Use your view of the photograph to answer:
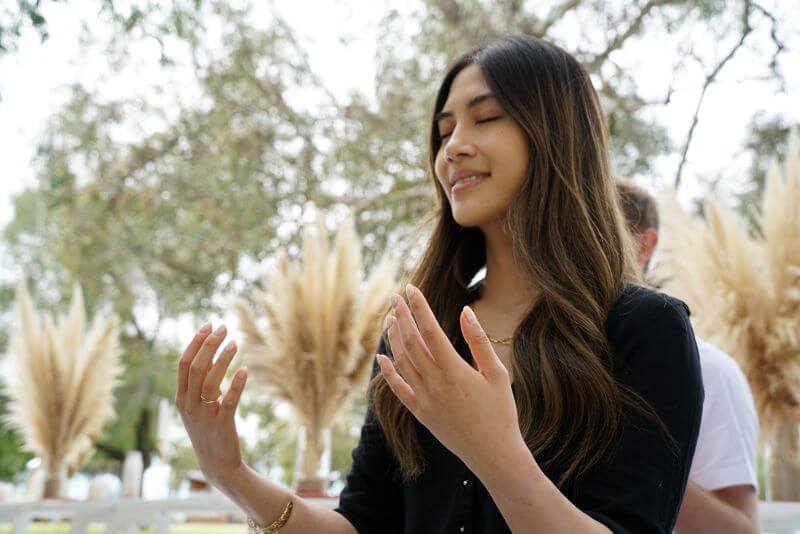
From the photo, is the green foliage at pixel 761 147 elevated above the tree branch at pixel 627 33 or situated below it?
below

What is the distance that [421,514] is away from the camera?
4.60ft

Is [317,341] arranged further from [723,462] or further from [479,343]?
[479,343]

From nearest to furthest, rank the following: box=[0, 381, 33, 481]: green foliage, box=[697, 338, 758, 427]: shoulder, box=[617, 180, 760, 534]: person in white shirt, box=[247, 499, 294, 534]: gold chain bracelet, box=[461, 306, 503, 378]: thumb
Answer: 1. box=[461, 306, 503, 378]: thumb
2. box=[247, 499, 294, 534]: gold chain bracelet
3. box=[617, 180, 760, 534]: person in white shirt
4. box=[697, 338, 758, 427]: shoulder
5. box=[0, 381, 33, 481]: green foliage

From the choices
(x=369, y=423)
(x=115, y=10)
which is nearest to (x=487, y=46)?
(x=369, y=423)

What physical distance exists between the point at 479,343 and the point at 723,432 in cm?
117

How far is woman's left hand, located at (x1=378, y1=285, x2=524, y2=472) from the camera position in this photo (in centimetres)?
98

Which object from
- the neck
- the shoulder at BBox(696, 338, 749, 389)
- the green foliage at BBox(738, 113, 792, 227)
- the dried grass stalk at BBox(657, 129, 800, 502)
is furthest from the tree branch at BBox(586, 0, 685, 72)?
the neck

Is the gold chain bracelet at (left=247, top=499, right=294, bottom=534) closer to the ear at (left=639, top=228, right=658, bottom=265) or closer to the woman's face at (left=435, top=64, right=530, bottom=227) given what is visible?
the woman's face at (left=435, top=64, right=530, bottom=227)

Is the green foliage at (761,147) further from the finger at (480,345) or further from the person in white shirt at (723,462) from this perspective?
the finger at (480,345)

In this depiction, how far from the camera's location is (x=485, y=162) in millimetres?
1465

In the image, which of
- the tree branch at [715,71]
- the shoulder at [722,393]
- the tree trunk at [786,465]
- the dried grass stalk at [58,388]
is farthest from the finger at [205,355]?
the tree branch at [715,71]

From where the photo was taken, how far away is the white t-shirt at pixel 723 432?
6.05 feet

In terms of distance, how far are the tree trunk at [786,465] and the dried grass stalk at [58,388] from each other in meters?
3.19

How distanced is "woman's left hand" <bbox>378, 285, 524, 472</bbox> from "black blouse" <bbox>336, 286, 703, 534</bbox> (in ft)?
0.76
